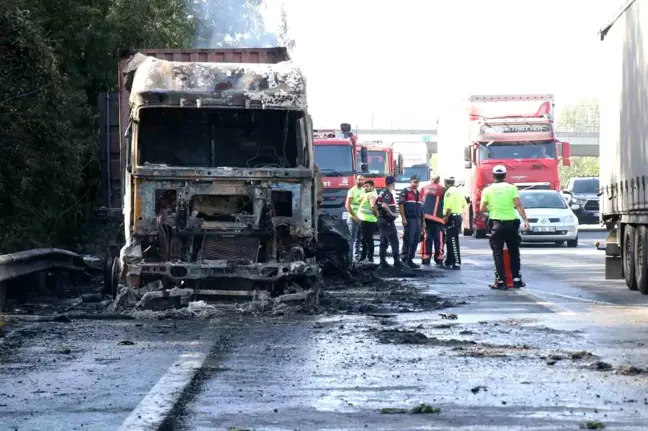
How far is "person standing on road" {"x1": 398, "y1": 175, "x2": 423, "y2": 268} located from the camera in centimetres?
2541

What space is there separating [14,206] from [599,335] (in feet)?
43.7

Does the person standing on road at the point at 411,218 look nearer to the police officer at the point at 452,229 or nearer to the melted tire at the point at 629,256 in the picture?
the police officer at the point at 452,229

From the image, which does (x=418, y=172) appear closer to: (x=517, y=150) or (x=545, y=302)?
(x=517, y=150)

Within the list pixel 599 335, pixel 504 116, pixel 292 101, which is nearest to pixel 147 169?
pixel 292 101

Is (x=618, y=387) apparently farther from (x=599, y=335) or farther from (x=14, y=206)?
(x=14, y=206)

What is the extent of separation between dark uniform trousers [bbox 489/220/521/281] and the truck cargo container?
147cm

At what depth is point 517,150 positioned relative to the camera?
130ft

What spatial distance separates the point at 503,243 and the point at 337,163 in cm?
1526

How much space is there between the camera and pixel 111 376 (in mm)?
10023

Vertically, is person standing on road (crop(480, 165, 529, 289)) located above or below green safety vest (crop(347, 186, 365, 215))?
below

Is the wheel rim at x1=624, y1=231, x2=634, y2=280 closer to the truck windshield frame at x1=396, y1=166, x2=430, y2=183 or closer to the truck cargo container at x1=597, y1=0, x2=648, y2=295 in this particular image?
the truck cargo container at x1=597, y1=0, x2=648, y2=295

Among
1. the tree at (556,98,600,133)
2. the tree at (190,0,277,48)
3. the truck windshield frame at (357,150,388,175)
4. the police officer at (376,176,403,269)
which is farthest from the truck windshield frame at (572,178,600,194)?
the tree at (556,98,600,133)

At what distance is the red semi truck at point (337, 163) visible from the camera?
33.8 metres

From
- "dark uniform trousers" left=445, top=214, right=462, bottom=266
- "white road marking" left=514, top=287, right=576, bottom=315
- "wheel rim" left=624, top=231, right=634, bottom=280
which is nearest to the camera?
"white road marking" left=514, top=287, right=576, bottom=315
